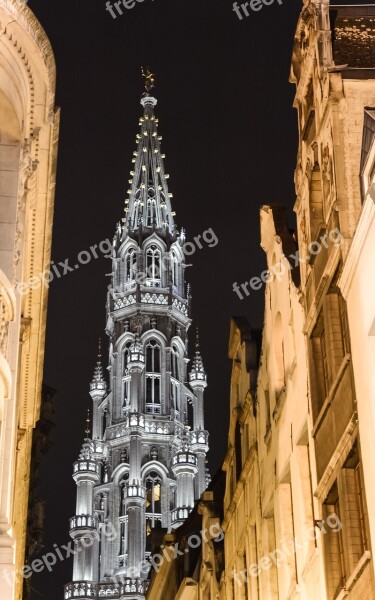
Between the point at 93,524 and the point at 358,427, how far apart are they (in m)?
117

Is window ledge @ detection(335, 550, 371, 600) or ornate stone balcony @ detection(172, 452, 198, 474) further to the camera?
ornate stone balcony @ detection(172, 452, 198, 474)

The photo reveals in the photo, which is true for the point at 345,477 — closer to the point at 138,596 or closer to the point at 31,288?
the point at 31,288

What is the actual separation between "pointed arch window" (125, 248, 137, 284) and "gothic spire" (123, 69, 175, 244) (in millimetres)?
2936

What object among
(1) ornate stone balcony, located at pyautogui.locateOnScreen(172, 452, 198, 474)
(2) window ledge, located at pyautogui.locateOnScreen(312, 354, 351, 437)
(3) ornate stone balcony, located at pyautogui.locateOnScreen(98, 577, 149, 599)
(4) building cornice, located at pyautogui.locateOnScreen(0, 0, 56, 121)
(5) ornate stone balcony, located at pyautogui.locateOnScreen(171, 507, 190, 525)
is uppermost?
(1) ornate stone balcony, located at pyautogui.locateOnScreen(172, 452, 198, 474)

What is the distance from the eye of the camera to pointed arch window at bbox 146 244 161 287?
492 ft

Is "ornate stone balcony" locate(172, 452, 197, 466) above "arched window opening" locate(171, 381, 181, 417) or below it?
below

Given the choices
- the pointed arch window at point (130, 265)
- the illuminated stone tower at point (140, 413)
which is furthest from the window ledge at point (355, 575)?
the pointed arch window at point (130, 265)

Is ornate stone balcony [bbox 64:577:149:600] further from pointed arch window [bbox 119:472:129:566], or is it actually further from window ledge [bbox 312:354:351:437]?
window ledge [bbox 312:354:351:437]

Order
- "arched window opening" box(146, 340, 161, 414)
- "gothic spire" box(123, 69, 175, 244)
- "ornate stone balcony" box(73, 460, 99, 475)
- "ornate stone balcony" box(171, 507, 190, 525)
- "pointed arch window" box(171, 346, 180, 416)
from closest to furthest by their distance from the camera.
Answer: "ornate stone balcony" box(171, 507, 190, 525)
"ornate stone balcony" box(73, 460, 99, 475)
"arched window opening" box(146, 340, 161, 414)
"pointed arch window" box(171, 346, 180, 416)
"gothic spire" box(123, 69, 175, 244)

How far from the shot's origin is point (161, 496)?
134 metres

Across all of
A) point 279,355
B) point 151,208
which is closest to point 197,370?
point 151,208

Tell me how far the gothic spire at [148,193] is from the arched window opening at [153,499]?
35.2 m

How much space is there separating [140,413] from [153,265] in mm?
23135

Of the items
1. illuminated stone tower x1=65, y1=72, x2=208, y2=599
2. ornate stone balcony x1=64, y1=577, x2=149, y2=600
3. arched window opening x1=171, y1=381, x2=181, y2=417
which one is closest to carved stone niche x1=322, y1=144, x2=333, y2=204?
illuminated stone tower x1=65, y1=72, x2=208, y2=599
